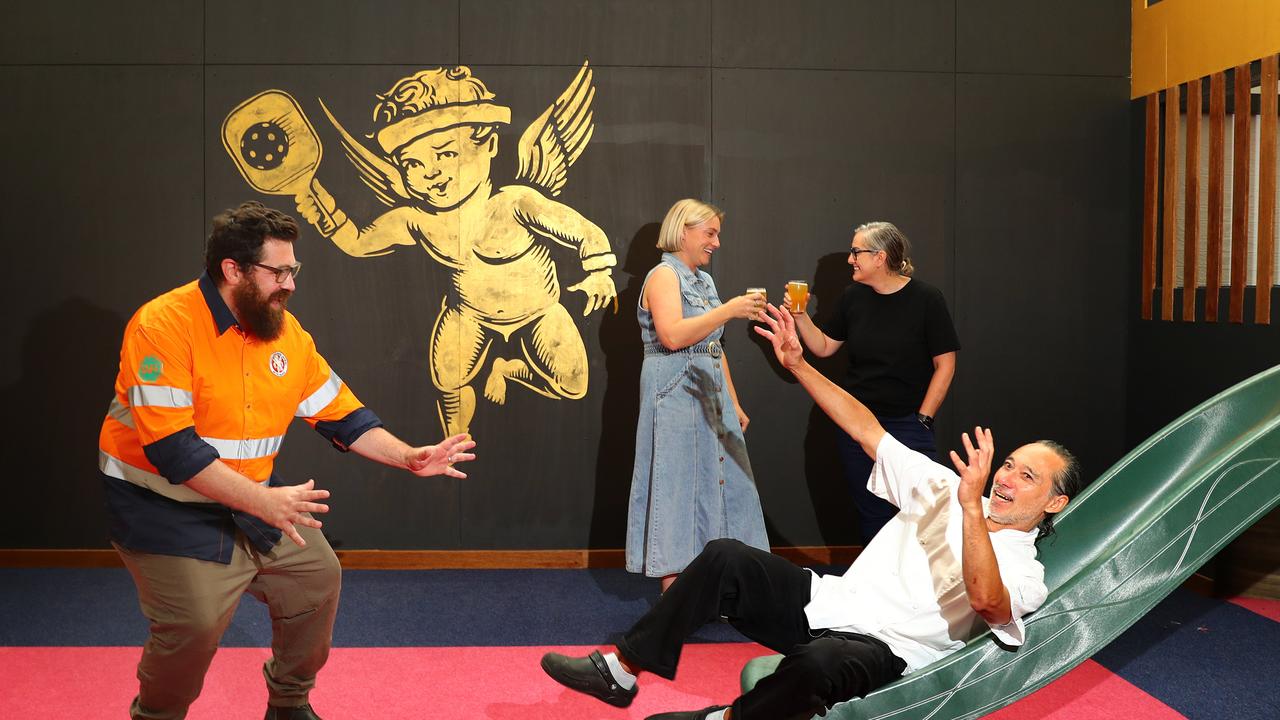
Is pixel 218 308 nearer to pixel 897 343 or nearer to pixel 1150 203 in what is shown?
pixel 897 343

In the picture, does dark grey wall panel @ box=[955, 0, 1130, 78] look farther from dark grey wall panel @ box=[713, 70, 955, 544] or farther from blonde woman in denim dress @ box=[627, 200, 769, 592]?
blonde woman in denim dress @ box=[627, 200, 769, 592]

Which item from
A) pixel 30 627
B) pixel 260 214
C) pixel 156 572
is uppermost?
pixel 260 214

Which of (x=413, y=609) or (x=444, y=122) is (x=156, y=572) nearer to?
(x=413, y=609)

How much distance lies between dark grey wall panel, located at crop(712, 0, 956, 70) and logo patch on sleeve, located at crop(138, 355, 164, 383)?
3.30 metres

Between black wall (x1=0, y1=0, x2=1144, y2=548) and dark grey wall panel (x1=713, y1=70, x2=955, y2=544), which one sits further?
dark grey wall panel (x1=713, y1=70, x2=955, y2=544)

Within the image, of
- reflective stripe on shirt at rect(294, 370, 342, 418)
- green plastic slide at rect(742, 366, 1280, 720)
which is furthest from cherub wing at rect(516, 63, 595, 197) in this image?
green plastic slide at rect(742, 366, 1280, 720)

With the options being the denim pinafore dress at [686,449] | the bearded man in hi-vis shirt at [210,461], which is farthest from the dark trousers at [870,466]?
the bearded man in hi-vis shirt at [210,461]

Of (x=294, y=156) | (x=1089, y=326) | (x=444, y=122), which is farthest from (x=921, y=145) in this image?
(x=294, y=156)

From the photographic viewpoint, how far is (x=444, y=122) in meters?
4.91

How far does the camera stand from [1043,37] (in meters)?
5.05

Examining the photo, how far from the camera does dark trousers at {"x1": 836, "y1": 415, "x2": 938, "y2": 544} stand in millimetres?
3842

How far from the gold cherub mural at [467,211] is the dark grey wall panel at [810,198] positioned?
70 centimetres

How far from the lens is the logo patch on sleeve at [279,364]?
2672mm

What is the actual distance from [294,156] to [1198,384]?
429cm
